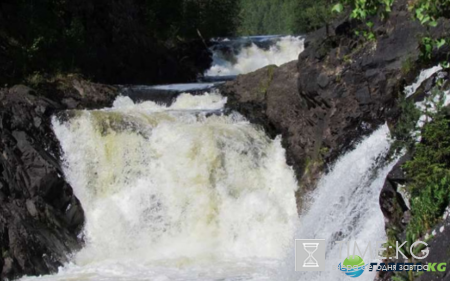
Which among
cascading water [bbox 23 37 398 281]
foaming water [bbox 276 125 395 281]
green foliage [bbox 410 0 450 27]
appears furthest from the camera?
cascading water [bbox 23 37 398 281]

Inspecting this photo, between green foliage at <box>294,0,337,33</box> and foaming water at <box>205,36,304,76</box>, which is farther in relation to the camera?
green foliage at <box>294,0,337,33</box>

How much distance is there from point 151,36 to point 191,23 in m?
9.19

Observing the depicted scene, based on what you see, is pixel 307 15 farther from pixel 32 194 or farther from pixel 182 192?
pixel 32 194

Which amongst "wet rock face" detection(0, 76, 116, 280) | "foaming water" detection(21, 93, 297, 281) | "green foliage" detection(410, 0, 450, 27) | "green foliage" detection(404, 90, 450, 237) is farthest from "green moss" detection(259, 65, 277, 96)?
"green foliage" detection(410, 0, 450, 27)

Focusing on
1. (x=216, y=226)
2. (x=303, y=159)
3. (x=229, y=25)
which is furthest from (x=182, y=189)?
(x=229, y=25)

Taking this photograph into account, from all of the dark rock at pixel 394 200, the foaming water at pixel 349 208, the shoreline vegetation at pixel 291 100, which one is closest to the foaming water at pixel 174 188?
the shoreline vegetation at pixel 291 100

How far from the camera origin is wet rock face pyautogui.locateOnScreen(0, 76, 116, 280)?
43.8 ft

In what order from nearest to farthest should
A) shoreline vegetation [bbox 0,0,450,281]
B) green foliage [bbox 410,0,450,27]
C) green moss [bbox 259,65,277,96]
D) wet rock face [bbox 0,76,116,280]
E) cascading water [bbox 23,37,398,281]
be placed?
green foliage [bbox 410,0,450,27], shoreline vegetation [bbox 0,0,450,281], cascading water [bbox 23,37,398,281], wet rock face [bbox 0,76,116,280], green moss [bbox 259,65,277,96]

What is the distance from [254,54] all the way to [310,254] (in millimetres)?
23119

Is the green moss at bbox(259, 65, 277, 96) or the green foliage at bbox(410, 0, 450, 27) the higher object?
the green moss at bbox(259, 65, 277, 96)

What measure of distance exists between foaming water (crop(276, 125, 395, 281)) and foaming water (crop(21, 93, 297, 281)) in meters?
1.58

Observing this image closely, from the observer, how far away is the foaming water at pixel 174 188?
Result: 1395 centimetres

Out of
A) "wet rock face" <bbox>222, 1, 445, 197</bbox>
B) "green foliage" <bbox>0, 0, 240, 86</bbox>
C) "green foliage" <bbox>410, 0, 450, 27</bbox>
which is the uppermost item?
"green foliage" <bbox>0, 0, 240, 86</bbox>

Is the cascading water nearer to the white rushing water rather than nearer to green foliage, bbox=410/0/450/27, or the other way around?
the white rushing water
